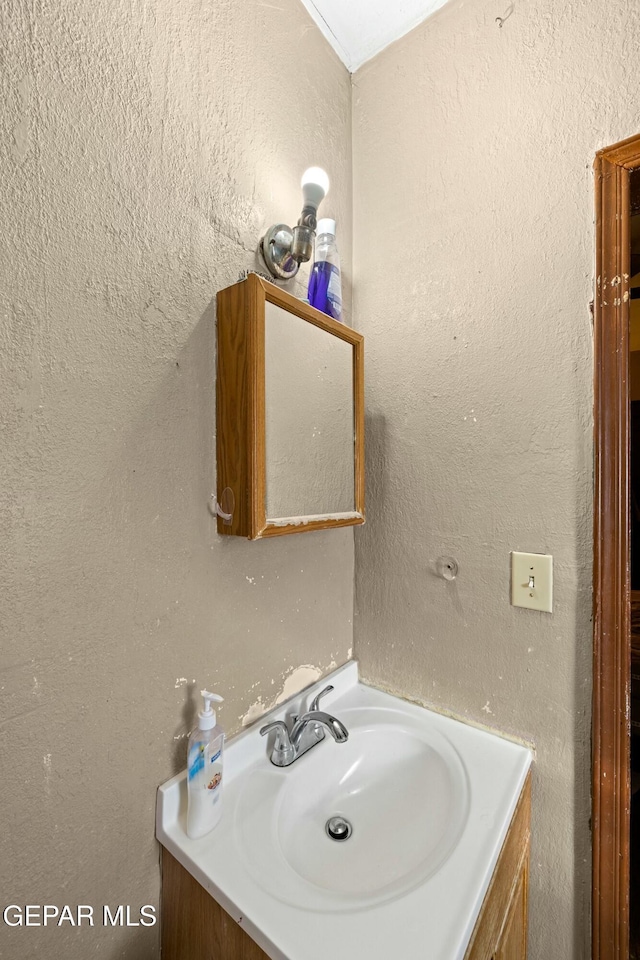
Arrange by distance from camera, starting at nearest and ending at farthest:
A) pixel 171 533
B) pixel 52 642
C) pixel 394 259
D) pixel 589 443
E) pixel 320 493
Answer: pixel 52 642, pixel 171 533, pixel 589 443, pixel 320 493, pixel 394 259

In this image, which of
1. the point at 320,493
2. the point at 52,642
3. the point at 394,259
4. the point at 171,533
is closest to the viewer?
the point at 52,642

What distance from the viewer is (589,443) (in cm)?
80

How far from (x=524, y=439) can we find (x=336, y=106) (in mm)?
963

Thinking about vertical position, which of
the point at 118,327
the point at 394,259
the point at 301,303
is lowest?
the point at 118,327

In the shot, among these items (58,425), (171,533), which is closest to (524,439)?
(171,533)

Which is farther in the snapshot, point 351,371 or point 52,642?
point 351,371

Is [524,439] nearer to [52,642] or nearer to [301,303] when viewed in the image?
[301,303]

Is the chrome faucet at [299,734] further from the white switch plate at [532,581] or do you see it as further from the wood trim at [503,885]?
the white switch plate at [532,581]

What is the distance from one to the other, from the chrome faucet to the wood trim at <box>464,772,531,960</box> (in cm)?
29

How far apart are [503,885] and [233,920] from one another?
431 mm

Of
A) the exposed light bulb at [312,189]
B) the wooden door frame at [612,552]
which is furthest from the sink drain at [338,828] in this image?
the exposed light bulb at [312,189]

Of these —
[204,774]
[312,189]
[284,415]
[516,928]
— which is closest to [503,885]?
[516,928]

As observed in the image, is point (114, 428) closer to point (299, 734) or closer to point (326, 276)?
point (326, 276)

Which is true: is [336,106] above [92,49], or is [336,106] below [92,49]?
above
